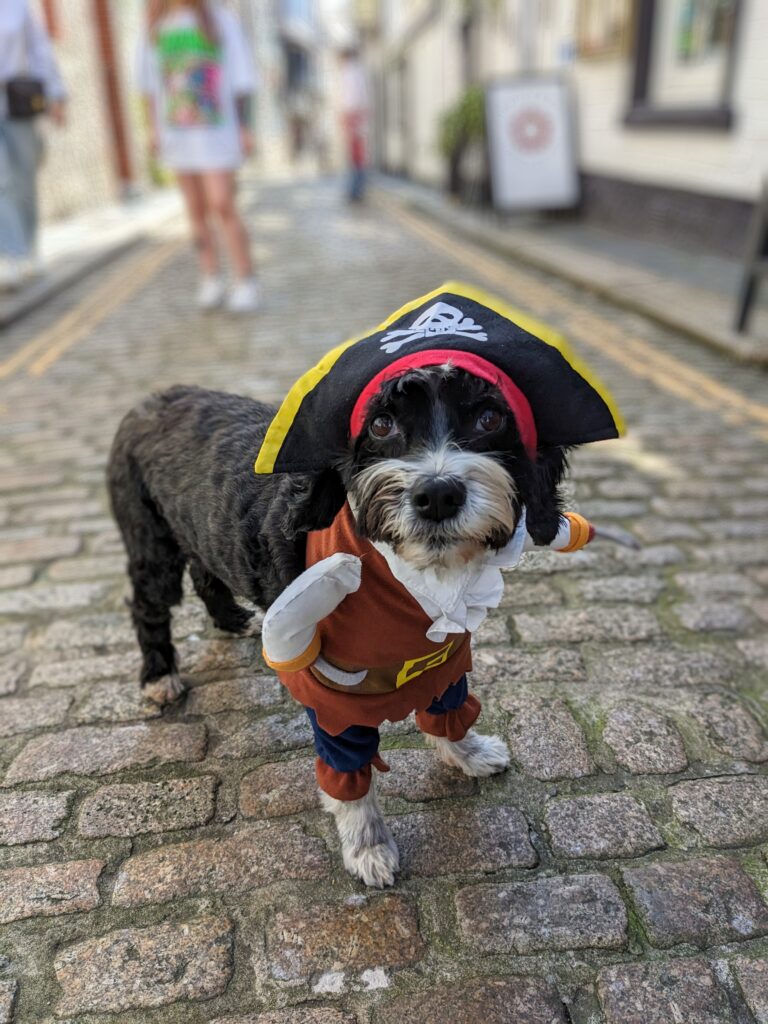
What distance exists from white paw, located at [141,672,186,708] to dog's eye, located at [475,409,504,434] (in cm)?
172

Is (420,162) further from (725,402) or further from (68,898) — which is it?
(68,898)

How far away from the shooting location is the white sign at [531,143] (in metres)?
12.8

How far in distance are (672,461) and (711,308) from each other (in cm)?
339

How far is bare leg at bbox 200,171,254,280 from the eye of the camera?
302 inches

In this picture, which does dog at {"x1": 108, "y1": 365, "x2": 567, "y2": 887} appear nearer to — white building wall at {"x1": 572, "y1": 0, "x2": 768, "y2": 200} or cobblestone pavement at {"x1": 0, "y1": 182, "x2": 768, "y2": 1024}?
cobblestone pavement at {"x1": 0, "y1": 182, "x2": 768, "y2": 1024}

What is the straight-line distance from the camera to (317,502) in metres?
1.90

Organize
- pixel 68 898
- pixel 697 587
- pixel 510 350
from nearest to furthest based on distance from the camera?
1. pixel 510 350
2. pixel 68 898
3. pixel 697 587

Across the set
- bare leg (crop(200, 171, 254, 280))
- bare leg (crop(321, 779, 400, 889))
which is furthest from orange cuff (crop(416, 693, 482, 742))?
bare leg (crop(200, 171, 254, 280))

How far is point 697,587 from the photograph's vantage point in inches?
138

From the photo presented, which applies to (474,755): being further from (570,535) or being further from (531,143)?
(531,143)

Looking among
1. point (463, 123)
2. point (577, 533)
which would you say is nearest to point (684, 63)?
point (463, 123)

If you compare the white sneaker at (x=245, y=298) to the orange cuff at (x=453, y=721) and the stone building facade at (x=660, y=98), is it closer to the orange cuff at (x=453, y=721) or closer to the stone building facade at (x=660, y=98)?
the stone building facade at (x=660, y=98)

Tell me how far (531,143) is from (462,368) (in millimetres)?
12871

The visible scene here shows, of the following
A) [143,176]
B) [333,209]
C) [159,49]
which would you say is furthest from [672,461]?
[143,176]
